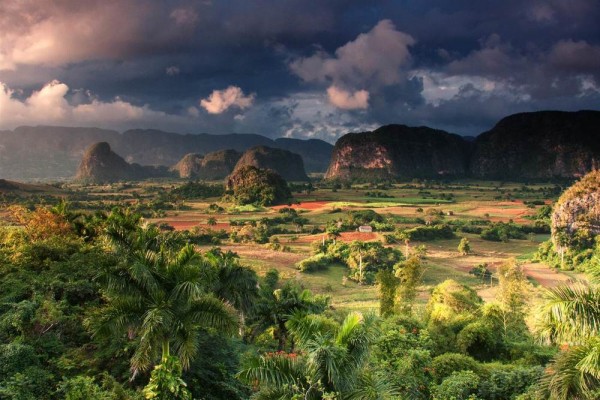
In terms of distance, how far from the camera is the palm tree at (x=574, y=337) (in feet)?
28.6

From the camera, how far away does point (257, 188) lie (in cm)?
11662

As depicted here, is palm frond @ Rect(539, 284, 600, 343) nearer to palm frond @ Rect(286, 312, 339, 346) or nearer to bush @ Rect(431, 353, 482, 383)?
palm frond @ Rect(286, 312, 339, 346)

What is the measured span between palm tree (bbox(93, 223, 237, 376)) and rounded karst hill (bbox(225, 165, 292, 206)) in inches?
3899

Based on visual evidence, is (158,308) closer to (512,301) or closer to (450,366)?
(450,366)

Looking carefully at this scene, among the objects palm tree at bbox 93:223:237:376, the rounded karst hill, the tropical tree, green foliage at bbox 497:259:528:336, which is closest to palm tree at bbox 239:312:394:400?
palm tree at bbox 93:223:237:376

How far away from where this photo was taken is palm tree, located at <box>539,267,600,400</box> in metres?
8.73

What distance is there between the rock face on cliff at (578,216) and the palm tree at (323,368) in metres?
62.4

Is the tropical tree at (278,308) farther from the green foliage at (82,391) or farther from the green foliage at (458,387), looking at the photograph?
the green foliage at (82,391)

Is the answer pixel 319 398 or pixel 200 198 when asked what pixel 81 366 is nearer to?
pixel 319 398

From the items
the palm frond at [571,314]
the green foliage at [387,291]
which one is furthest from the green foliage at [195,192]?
the palm frond at [571,314]

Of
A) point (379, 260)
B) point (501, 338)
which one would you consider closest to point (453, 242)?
point (379, 260)

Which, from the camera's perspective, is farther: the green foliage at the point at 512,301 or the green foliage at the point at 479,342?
the green foliage at the point at 512,301

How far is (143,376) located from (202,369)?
153cm

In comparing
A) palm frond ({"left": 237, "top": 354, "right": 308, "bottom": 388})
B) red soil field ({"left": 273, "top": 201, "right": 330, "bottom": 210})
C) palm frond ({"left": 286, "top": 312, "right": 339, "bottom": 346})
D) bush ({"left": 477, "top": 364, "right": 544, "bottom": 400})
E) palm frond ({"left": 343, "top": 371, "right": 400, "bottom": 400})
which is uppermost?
palm frond ({"left": 286, "top": 312, "right": 339, "bottom": 346})
